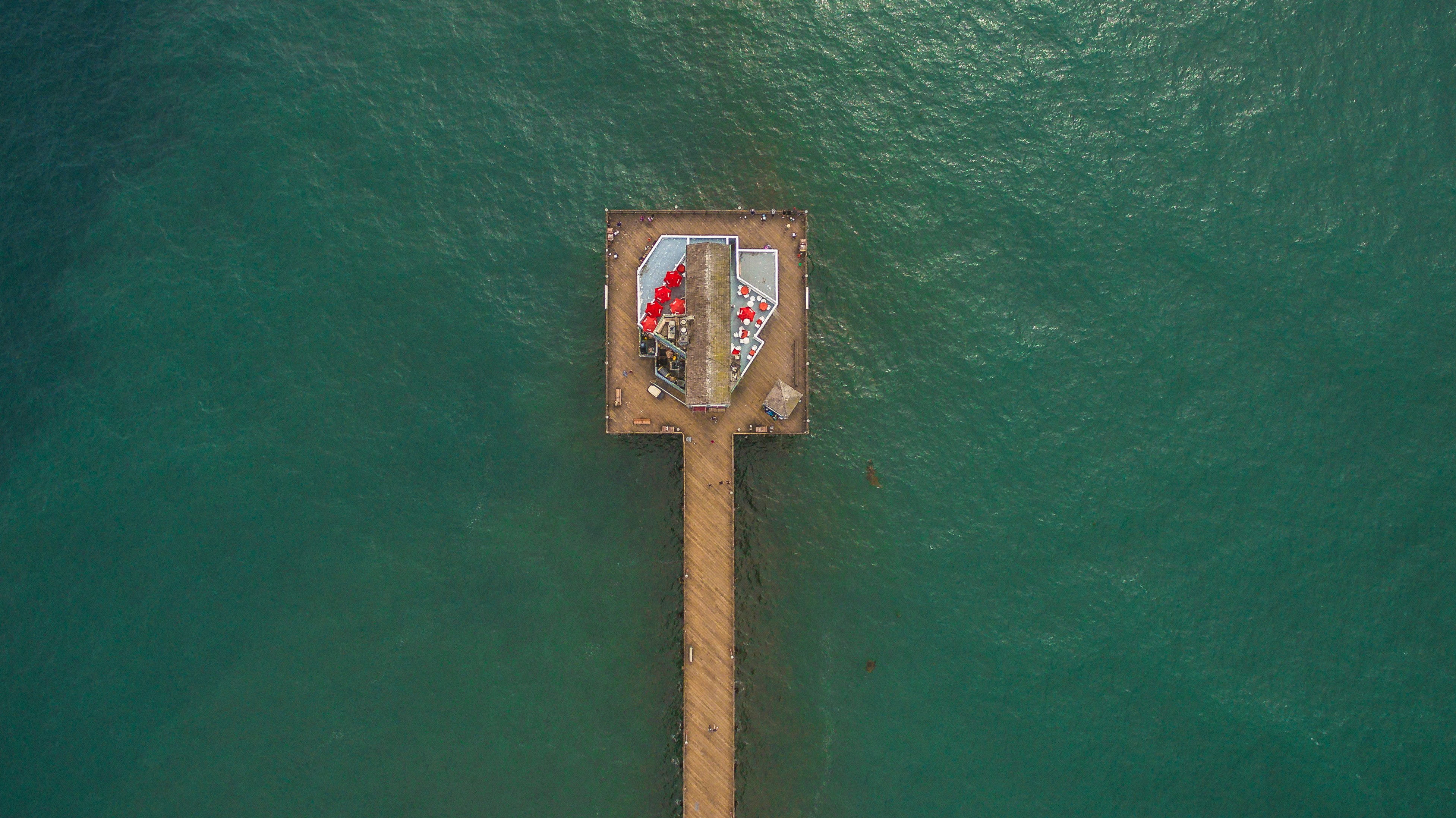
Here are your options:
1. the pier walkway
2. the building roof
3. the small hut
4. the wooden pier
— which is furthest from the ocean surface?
the building roof

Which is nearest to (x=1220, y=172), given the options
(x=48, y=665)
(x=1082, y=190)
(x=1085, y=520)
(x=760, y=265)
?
(x=1082, y=190)

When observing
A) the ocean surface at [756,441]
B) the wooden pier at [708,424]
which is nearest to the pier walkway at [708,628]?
the wooden pier at [708,424]

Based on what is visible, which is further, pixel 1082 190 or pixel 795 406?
pixel 1082 190

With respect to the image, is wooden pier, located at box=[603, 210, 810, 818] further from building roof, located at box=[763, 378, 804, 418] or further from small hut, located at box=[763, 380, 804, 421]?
building roof, located at box=[763, 378, 804, 418]

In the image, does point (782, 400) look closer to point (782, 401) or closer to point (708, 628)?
point (782, 401)

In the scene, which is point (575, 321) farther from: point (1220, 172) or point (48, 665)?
point (1220, 172)

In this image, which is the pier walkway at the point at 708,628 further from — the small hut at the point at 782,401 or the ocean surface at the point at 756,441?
the small hut at the point at 782,401
